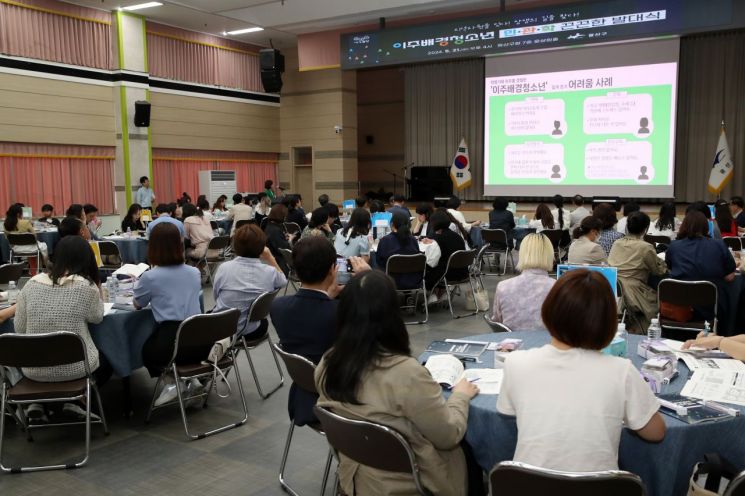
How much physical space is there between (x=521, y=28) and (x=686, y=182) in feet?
15.8

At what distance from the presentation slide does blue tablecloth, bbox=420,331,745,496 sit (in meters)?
10.4

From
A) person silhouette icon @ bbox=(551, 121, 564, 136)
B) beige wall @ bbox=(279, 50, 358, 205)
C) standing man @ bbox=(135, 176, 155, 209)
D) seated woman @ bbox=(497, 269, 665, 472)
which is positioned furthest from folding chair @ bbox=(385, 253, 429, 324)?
beige wall @ bbox=(279, 50, 358, 205)

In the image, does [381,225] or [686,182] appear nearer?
[381,225]

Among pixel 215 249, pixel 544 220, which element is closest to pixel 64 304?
pixel 215 249

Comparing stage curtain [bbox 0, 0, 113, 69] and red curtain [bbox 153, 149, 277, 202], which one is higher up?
stage curtain [bbox 0, 0, 113, 69]

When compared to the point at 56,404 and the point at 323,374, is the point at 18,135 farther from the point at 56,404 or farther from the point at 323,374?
the point at 323,374

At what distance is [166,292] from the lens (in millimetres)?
3980

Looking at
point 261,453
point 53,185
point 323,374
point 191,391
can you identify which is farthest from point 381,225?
point 53,185

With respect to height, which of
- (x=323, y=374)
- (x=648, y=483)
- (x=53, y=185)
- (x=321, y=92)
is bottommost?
(x=648, y=483)

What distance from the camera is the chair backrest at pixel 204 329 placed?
3.64 meters

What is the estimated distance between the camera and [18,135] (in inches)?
447

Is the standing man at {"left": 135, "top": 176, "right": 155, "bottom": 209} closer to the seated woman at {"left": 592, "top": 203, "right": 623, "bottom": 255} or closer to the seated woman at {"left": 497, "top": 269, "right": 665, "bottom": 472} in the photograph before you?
the seated woman at {"left": 592, "top": 203, "right": 623, "bottom": 255}

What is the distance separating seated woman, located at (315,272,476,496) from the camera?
77.7 inches

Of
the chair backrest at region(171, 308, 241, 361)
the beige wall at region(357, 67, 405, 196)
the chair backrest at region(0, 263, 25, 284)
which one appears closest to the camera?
the chair backrest at region(171, 308, 241, 361)
